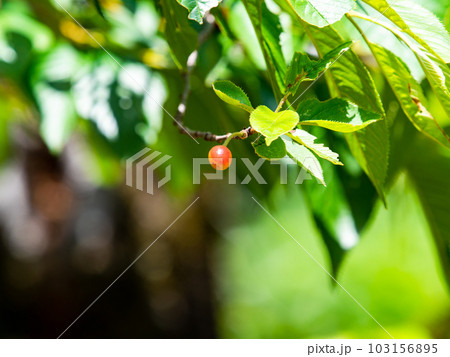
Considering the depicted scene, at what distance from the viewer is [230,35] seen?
2.66 feet

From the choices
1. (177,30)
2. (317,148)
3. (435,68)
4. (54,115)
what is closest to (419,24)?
(435,68)

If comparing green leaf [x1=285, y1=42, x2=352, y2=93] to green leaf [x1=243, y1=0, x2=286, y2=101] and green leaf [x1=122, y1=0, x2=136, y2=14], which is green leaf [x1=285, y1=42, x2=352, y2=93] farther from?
green leaf [x1=122, y1=0, x2=136, y2=14]

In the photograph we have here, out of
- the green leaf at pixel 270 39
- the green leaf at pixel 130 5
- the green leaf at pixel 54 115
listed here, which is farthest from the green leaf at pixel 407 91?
the green leaf at pixel 54 115

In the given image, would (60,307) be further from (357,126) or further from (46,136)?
(357,126)

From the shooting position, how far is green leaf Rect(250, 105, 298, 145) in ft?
1.33

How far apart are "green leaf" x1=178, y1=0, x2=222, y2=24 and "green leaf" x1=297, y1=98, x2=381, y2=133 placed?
0.12 metres

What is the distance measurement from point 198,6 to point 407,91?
240 mm

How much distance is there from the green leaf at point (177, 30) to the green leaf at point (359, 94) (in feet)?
0.45

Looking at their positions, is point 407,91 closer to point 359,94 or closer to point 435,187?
point 359,94

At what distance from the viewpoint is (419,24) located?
459mm

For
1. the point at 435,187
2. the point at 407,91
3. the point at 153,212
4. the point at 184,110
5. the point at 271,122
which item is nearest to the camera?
the point at 271,122

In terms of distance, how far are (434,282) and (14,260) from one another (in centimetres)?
238

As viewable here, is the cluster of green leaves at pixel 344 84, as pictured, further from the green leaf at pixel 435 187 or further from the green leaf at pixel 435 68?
the green leaf at pixel 435 187

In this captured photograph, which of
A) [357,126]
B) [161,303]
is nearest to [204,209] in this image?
[161,303]
